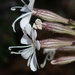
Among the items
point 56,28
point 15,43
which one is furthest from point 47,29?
point 15,43

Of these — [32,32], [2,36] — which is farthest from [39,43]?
[2,36]

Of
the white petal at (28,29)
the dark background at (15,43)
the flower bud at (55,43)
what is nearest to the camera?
the white petal at (28,29)

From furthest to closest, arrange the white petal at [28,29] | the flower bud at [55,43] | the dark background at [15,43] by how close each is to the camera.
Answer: the dark background at [15,43] → the flower bud at [55,43] → the white petal at [28,29]

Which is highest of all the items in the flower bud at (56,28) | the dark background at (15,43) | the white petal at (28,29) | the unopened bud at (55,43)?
the white petal at (28,29)

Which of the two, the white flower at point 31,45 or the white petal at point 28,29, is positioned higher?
the white petal at point 28,29

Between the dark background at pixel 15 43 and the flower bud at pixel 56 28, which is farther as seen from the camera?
the dark background at pixel 15 43

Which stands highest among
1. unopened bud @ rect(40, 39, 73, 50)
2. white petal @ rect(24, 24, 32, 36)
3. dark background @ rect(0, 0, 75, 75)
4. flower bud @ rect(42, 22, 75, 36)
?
white petal @ rect(24, 24, 32, 36)

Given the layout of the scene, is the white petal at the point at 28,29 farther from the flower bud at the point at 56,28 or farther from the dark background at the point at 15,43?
the dark background at the point at 15,43

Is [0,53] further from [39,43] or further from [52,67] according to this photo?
[39,43]

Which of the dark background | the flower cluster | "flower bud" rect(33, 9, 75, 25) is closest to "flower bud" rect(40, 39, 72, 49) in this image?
the flower cluster

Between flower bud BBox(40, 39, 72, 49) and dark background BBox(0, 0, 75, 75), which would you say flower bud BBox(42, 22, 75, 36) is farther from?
dark background BBox(0, 0, 75, 75)

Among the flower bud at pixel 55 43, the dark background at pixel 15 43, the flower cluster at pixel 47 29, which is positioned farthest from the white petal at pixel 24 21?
the dark background at pixel 15 43
